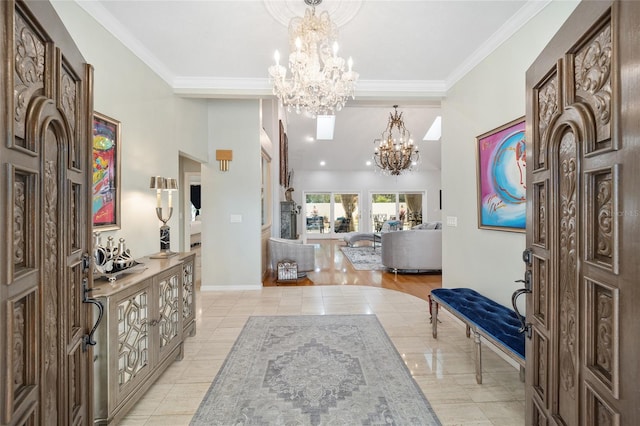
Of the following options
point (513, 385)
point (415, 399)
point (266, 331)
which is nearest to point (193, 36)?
point (266, 331)

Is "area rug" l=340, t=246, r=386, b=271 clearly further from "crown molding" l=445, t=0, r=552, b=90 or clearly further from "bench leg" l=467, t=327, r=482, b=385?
"crown molding" l=445, t=0, r=552, b=90

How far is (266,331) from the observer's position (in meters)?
3.04

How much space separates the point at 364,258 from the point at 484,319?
200 inches

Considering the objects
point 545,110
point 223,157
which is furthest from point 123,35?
point 545,110

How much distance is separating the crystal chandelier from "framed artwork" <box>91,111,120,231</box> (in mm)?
1364

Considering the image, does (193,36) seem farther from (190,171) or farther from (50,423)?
(190,171)

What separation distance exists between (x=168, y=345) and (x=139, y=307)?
21.8 inches

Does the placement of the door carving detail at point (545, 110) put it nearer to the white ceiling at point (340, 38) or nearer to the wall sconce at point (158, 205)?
the white ceiling at point (340, 38)

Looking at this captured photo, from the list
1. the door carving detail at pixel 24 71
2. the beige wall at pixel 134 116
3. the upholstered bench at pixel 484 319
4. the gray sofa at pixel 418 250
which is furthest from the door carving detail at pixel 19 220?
the gray sofa at pixel 418 250

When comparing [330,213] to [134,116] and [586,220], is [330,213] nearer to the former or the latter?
[134,116]

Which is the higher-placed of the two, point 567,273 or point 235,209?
point 235,209

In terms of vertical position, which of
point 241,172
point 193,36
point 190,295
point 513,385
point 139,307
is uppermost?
point 193,36

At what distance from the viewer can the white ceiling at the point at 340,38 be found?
2.17m

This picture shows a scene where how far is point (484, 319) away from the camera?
220cm
